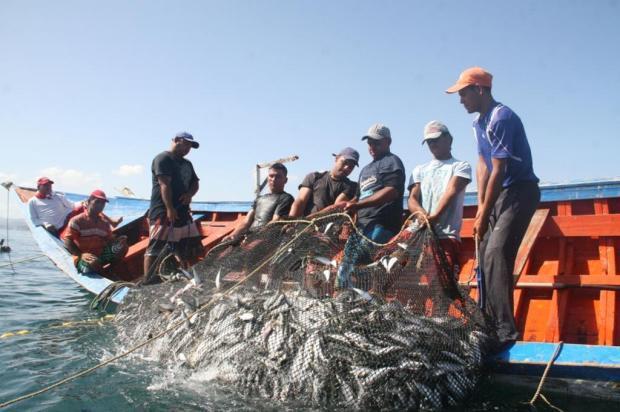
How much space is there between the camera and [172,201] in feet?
25.0

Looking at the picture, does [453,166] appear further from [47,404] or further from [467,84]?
[47,404]

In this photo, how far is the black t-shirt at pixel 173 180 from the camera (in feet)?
24.3

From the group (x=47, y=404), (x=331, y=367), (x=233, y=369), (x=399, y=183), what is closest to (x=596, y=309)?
(x=399, y=183)

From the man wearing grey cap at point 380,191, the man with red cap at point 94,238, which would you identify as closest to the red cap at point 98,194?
the man with red cap at point 94,238

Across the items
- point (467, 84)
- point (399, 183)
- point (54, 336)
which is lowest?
point (54, 336)

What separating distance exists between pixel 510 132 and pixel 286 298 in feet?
9.06

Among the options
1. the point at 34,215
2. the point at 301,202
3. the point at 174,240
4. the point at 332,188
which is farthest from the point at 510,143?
the point at 34,215

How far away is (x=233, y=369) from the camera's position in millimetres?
4074

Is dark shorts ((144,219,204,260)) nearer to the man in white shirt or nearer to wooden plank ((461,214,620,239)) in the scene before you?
the man in white shirt

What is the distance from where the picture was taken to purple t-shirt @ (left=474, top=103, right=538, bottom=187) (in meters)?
4.25

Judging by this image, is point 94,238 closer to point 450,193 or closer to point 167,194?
point 167,194

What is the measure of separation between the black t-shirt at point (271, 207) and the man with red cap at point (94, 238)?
11.5 feet

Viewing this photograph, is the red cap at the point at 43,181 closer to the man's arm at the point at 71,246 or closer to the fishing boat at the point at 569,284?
the man's arm at the point at 71,246

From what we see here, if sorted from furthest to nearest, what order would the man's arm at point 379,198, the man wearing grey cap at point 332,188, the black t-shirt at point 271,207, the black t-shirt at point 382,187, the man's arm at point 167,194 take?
the man's arm at point 167,194
the black t-shirt at point 271,207
the man wearing grey cap at point 332,188
the black t-shirt at point 382,187
the man's arm at point 379,198
